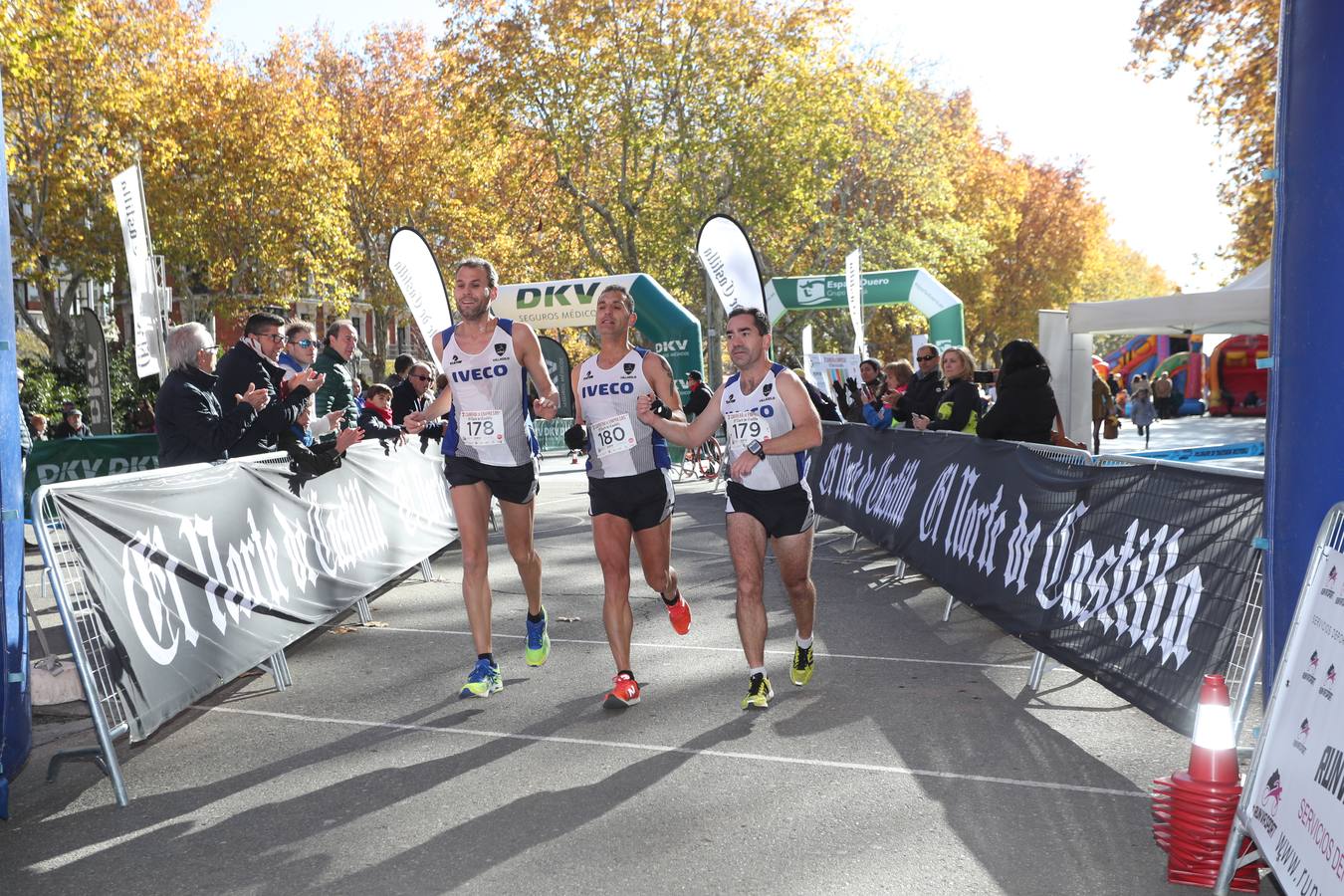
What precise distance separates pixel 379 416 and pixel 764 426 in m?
6.11

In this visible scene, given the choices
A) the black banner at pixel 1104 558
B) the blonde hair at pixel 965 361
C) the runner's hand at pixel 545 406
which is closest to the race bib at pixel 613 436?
the runner's hand at pixel 545 406

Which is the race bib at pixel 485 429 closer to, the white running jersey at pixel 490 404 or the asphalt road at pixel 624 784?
the white running jersey at pixel 490 404

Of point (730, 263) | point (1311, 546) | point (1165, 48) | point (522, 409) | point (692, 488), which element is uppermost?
point (1165, 48)

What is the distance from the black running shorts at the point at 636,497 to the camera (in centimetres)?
612

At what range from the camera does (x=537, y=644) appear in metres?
6.63

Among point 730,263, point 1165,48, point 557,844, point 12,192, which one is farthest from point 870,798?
point 12,192

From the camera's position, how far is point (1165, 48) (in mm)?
18250

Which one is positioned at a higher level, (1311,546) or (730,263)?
(730,263)

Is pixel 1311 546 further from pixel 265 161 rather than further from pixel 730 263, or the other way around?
pixel 265 161

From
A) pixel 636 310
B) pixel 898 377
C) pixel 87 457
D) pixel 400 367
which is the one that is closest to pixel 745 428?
pixel 898 377

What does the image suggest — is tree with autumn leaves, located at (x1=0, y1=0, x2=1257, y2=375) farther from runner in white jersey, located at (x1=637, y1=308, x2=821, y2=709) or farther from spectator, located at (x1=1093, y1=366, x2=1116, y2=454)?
runner in white jersey, located at (x1=637, y1=308, x2=821, y2=709)

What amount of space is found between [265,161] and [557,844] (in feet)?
100

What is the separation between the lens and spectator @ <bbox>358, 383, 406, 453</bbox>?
9.51 m

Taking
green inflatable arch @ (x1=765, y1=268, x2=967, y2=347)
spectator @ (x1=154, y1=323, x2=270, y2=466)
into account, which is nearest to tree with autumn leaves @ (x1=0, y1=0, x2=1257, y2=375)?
green inflatable arch @ (x1=765, y1=268, x2=967, y2=347)
